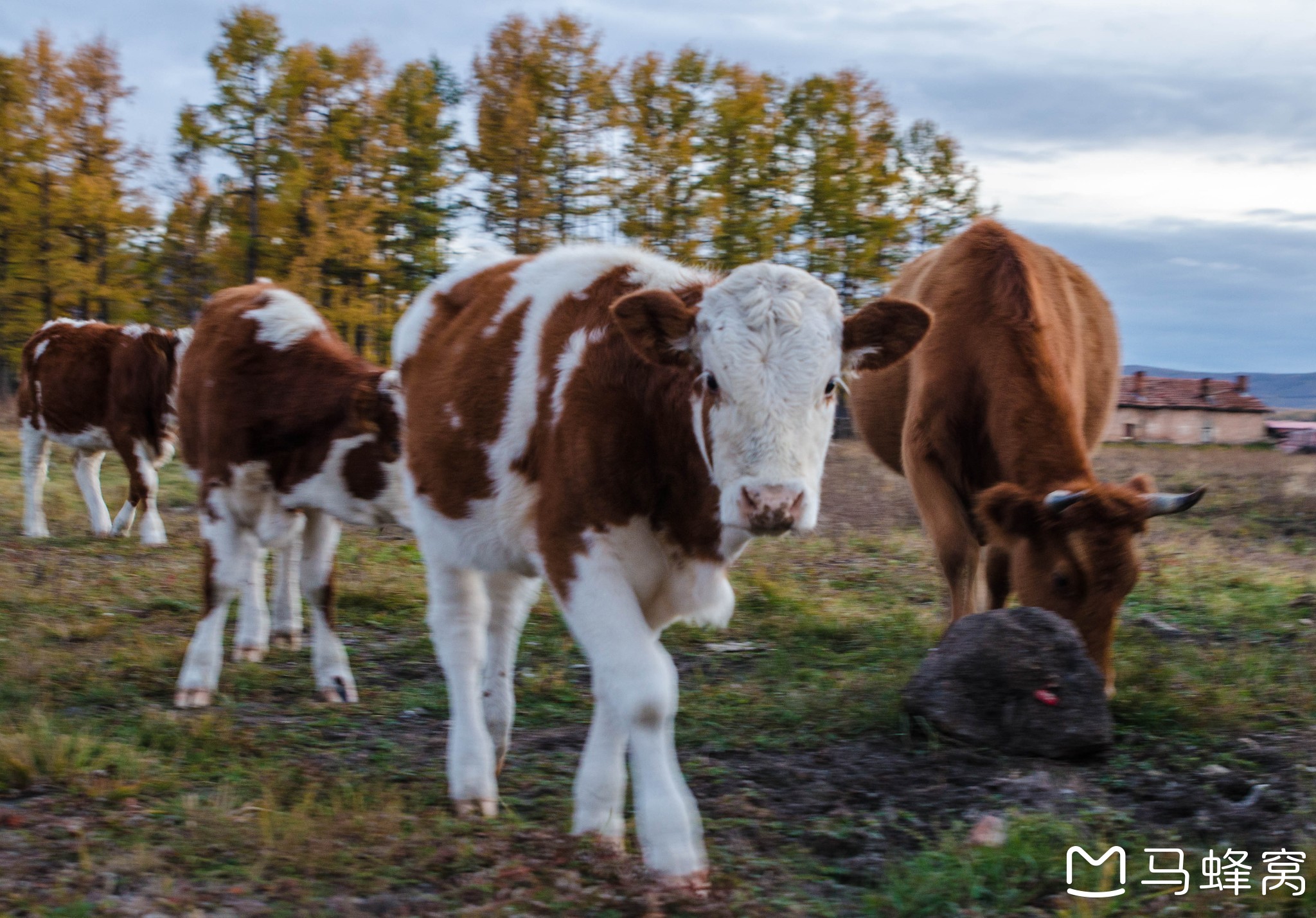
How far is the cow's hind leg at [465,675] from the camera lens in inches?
156

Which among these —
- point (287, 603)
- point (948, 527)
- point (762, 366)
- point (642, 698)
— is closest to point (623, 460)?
point (762, 366)

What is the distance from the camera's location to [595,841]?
11.6 feet

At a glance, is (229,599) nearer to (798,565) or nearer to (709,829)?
(709,829)

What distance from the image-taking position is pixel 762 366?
305cm

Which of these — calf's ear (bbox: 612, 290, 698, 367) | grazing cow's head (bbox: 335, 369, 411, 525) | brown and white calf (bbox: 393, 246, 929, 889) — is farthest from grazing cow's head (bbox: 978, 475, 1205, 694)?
grazing cow's head (bbox: 335, 369, 411, 525)

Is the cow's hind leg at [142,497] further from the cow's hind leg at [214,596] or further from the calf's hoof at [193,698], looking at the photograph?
the calf's hoof at [193,698]

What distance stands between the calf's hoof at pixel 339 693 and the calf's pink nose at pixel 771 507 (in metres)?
3.22

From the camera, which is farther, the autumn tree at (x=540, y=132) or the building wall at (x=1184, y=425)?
the building wall at (x=1184, y=425)

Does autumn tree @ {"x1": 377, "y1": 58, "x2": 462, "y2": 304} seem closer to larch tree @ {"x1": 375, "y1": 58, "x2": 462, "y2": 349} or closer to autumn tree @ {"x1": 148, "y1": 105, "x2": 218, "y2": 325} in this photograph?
larch tree @ {"x1": 375, "y1": 58, "x2": 462, "y2": 349}

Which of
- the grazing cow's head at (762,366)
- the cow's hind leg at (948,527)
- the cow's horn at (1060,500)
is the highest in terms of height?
the grazing cow's head at (762,366)

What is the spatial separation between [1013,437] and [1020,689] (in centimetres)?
132

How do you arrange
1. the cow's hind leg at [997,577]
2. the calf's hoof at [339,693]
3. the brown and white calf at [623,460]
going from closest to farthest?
the brown and white calf at [623,460] → the calf's hoof at [339,693] → the cow's hind leg at [997,577]

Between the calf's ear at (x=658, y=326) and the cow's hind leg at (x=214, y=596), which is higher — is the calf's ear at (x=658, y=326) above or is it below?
above

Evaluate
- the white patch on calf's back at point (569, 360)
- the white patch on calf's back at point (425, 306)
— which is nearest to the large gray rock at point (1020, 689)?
the white patch on calf's back at point (569, 360)
